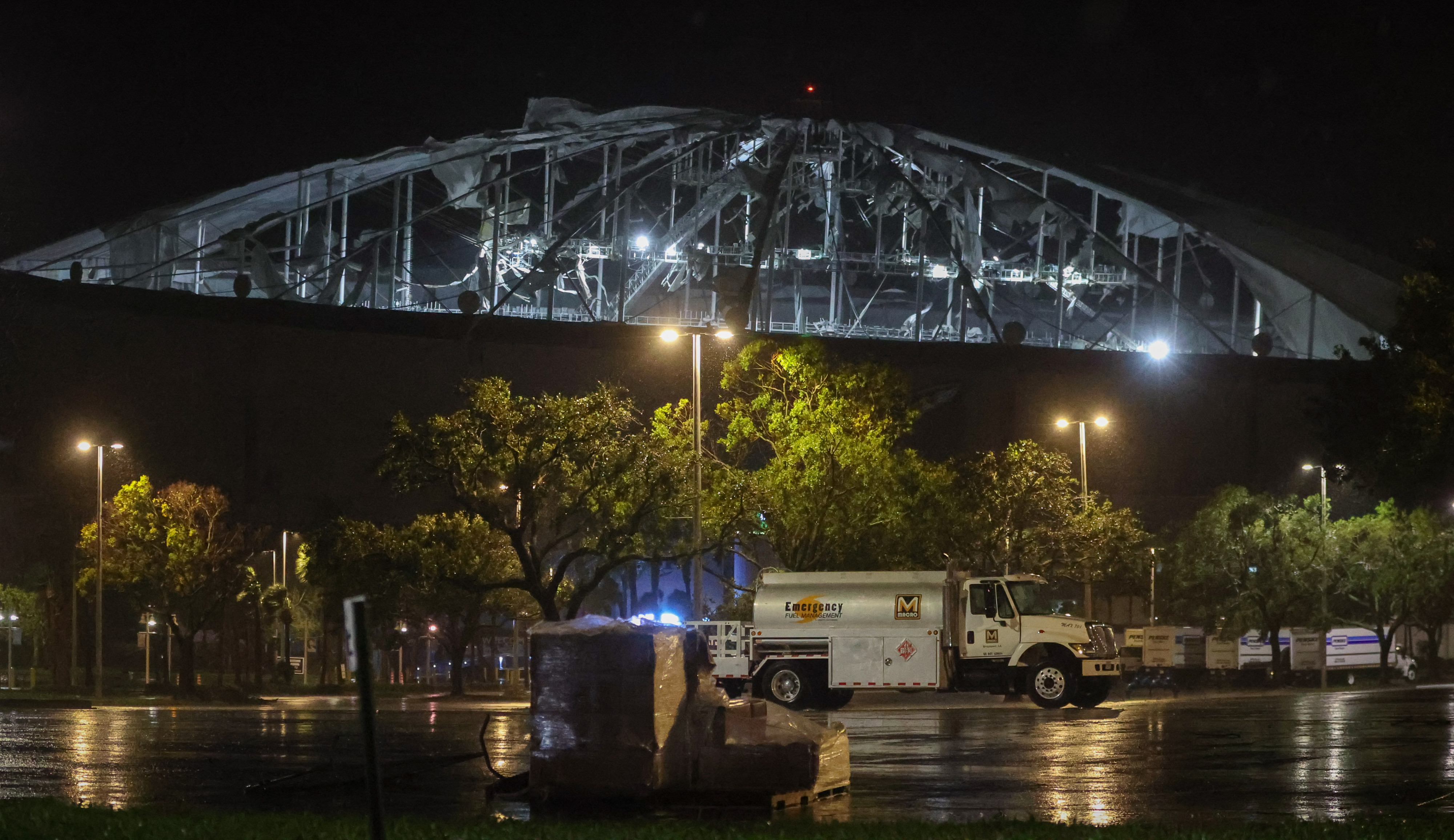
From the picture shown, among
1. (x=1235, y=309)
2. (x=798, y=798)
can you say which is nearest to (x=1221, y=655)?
(x=798, y=798)

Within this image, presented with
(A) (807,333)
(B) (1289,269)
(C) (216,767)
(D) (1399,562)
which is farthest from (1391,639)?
(C) (216,767)

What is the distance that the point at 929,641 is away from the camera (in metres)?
31.3

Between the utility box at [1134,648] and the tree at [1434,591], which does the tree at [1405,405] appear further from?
the tree at [1434,591]

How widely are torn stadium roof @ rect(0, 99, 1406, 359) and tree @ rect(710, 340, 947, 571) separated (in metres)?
39.4

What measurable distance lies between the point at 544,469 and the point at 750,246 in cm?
5517

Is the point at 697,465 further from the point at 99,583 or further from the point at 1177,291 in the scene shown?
the point at 1177,291

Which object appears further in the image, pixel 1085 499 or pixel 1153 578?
pixel 1153 578

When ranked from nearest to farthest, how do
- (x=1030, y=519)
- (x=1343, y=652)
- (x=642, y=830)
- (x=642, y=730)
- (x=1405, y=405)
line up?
(x=642, y=830), (x=642, y=730), (x=1405, y=405), (x=1030, y=519), (x=1343, y=652)

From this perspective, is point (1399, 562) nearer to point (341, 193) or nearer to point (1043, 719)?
point (1043, 719)

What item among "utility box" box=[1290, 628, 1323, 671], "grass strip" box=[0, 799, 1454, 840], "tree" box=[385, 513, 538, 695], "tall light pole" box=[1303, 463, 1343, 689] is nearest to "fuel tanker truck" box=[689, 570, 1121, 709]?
"tree" box=[385, 513, 538, 695]

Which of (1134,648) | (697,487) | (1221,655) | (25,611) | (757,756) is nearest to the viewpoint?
(757,756)

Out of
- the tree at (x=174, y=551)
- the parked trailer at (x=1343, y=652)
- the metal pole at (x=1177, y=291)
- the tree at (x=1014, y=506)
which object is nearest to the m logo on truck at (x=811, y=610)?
the tree at (x=1014, y=506)

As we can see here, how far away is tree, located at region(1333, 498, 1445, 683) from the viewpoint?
5722 centimetres

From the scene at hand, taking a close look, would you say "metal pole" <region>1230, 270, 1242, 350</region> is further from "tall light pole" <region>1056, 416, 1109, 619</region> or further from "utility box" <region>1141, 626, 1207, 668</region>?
"tall light pole" <region>1056, 416, 1109, 619</region>
